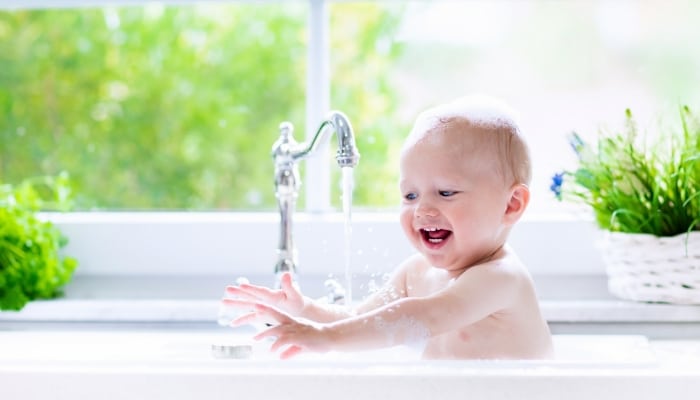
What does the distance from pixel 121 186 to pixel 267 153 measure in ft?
1.05

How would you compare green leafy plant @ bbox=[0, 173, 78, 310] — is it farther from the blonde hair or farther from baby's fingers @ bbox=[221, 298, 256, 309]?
the blonde hair

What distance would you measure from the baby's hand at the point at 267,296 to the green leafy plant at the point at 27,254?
25.1 inches

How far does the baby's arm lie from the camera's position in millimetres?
1230

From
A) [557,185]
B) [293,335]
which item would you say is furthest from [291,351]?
[557,185]

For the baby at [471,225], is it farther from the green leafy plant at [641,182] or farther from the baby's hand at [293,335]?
the green leafy plant at [641,182]

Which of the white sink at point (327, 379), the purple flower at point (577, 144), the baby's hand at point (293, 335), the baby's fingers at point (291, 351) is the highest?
the purple flower at point (577, 144)

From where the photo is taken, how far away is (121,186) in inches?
86.8

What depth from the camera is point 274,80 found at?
2256 millimetres

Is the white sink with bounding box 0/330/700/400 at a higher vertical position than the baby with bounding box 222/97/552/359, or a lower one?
lower

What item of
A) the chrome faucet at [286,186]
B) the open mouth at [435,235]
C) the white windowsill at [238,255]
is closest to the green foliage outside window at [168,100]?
the white windowsill at [238,255]

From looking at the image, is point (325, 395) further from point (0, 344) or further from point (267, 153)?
point (267, 153)

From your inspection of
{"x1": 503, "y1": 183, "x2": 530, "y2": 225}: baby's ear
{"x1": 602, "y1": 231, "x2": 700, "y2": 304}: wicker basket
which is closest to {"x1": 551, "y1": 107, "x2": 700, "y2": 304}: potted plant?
{"x1": 602, "y1": 231, "x2": 700, "y2": 304}: wicker basket

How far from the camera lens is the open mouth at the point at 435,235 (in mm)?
1490

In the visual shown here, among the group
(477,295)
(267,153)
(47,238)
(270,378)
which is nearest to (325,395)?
(270,378)
